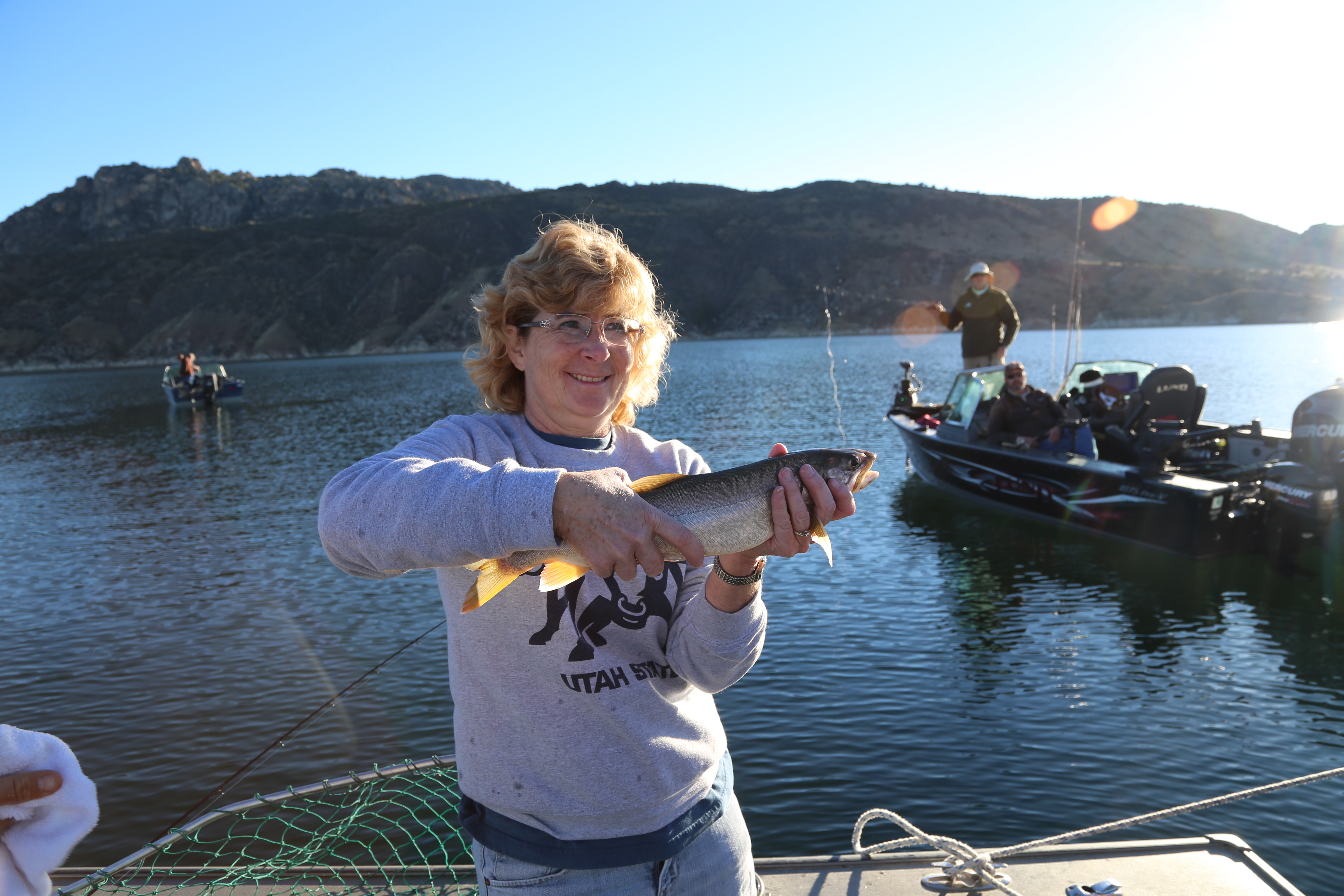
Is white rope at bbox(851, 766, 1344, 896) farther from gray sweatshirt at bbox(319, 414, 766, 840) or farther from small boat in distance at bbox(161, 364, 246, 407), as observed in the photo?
small boat in distance at bbox(161, 364, 246, 407)

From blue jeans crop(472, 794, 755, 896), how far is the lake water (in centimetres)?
518

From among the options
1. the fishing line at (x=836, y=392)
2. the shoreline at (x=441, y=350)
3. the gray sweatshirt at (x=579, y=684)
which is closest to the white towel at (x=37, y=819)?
the gray sweatshirt at (x=579, y=684)

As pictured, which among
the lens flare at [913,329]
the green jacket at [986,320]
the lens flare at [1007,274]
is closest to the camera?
the green jacket at [986,320]

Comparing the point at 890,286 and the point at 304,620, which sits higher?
the point at 890,286

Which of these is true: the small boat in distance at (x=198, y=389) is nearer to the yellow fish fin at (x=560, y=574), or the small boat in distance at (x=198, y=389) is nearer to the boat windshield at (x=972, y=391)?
the boat windshield at (x=972, y=391)

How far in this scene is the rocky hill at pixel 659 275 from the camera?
426 feet

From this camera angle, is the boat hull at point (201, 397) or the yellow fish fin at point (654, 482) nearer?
the yellow fish fin at point (654, 482)

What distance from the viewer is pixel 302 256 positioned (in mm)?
145500

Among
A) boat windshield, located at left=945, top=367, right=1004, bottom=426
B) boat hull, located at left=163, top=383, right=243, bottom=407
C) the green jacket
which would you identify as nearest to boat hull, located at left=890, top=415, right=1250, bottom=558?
boat windshield, located at left=945, top=367, right=1004, bottom=426

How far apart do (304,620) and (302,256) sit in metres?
149

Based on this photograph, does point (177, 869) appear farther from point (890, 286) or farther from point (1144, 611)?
point (890, 286)

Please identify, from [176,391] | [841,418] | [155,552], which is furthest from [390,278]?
[155,552]

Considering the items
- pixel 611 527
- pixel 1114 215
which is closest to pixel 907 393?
pixel 611 527

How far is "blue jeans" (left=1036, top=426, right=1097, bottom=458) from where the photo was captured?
1526 cm
